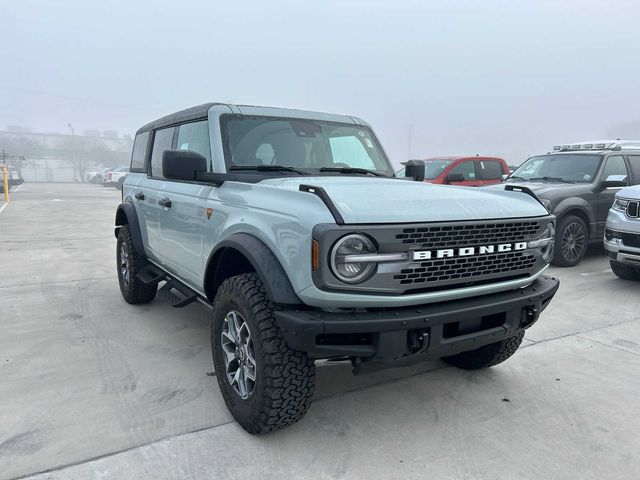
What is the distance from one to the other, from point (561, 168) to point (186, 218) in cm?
694

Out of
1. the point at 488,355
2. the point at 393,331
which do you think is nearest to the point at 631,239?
the point at 488,355

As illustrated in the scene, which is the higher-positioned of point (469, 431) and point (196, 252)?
point (196, 252)

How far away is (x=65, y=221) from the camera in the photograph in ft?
43.3

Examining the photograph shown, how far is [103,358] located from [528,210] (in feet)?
10.7

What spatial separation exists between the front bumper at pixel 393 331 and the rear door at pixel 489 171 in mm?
9430

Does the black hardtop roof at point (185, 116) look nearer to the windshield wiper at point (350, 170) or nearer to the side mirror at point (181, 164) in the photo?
the side mirror at point (181, 164)

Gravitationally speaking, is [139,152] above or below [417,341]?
above

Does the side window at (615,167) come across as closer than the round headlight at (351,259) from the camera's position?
No

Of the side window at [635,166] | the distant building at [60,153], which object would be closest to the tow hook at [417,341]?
the side window at [635,166]

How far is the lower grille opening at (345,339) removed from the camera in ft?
7.48

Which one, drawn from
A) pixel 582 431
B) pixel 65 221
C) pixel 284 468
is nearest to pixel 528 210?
pixel 582 431

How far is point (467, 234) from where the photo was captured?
2.53 m

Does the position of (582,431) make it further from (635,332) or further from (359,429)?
(635,332)

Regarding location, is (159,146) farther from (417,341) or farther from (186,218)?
(417,341)
